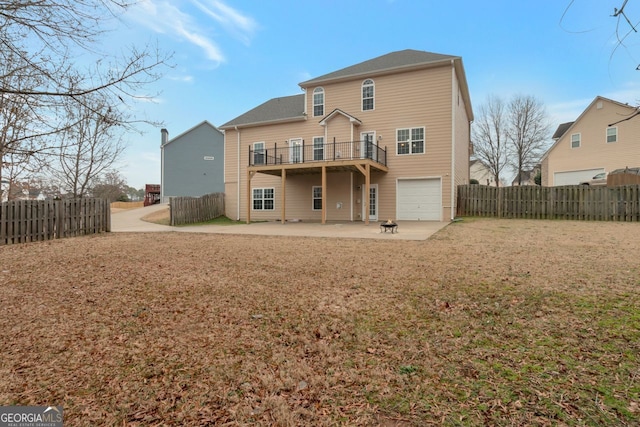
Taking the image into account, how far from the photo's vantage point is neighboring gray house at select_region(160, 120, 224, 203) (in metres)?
29.5

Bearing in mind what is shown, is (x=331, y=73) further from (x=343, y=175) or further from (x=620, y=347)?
(x=620, y=347)

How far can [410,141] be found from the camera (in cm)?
1608

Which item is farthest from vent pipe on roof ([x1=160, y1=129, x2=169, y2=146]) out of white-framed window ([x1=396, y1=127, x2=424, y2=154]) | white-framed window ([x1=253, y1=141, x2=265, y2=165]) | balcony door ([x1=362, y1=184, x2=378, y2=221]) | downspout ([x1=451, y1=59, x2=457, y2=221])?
downspout ([x1=451, y1=59, x2=457, y2=221])

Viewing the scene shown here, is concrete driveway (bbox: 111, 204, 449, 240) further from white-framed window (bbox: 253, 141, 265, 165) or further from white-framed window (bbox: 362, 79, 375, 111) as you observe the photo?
white-framed window (bbox: 362, 79, 375, 111)

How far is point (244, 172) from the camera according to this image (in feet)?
66.2

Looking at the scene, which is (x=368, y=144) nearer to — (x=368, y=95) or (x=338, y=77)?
(x=368, y=95)

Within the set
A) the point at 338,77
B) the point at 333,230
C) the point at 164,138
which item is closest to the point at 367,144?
the point at 338,77

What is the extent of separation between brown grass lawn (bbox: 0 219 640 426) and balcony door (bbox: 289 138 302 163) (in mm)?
13338

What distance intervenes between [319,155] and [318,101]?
3.20 m

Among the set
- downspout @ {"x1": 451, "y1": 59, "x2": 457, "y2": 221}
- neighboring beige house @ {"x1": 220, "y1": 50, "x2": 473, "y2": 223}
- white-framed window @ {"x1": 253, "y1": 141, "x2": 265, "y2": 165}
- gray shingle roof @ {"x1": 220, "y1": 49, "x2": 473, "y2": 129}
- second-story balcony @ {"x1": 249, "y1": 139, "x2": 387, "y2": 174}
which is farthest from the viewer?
white-framed window @ {"x1": 253, "y1": 141, "x2": 265, "y2": 165}

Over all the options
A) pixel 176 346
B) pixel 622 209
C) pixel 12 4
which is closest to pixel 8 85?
pixel 12 4

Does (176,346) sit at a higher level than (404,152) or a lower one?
lower

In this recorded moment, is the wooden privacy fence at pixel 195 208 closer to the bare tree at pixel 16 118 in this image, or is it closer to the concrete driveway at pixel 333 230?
the concrete driveway at pixel 333 230

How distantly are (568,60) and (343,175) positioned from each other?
13759 millimetres
